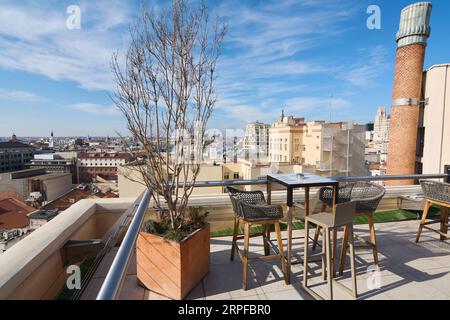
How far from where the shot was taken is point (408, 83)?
33.4 feet

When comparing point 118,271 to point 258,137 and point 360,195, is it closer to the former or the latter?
point 360,195

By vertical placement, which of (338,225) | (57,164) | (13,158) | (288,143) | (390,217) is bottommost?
(57,164)

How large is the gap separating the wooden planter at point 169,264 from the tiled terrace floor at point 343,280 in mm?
104

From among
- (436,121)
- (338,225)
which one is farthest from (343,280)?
(436,121)

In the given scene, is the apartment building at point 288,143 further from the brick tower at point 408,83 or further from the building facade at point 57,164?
the building facade at point 57,164

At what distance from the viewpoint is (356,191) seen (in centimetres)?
283

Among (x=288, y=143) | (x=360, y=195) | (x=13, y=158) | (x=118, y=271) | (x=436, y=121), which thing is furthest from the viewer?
(x=13, y=158)

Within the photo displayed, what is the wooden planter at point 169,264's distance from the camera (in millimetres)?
1855

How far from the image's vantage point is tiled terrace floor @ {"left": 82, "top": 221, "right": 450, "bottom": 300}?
199 cm

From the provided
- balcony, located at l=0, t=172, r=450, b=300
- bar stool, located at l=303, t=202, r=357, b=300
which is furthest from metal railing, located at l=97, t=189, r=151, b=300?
bar stool, located at l=303, t=202, r=357, b=300

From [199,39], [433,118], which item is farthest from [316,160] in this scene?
[199,39]

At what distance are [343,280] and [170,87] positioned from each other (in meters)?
2.41

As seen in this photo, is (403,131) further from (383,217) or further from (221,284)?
(221,284)
